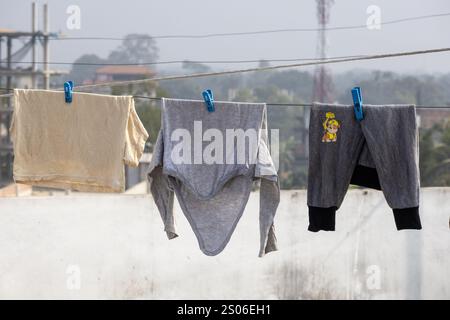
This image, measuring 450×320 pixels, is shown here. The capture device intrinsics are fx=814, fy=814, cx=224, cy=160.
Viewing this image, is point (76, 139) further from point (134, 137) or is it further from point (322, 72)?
point (322, 72)

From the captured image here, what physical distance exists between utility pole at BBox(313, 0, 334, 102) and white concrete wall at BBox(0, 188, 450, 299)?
3467cm

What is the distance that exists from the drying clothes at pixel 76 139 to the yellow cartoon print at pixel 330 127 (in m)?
1.11

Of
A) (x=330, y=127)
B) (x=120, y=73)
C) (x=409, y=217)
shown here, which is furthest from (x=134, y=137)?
(x=120, y=73)

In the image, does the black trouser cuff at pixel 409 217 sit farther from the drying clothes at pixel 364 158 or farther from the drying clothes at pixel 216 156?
the drying clothes at pixel 216 156

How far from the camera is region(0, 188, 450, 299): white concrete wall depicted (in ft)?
27.1

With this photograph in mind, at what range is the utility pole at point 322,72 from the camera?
4434 cm

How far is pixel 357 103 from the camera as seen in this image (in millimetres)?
4805

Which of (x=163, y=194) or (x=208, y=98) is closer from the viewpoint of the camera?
(x=208, y=98)

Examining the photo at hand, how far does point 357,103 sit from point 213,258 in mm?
4138

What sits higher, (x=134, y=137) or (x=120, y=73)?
(x=120, y=73)

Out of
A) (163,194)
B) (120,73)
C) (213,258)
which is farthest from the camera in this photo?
(120,73)

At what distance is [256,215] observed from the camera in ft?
28.3

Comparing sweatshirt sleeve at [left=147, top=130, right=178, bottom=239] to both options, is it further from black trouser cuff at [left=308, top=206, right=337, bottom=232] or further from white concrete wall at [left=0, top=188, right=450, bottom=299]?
white concrete wall at [left=0, top=188, right=450, bottom=299]

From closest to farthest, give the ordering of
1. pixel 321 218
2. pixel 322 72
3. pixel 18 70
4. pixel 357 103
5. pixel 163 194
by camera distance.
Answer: pixel 357 103 → pixel 321 218 → pixel 163 194 → pixel 18 70 → pixel 322 72
